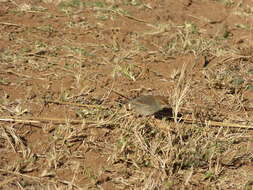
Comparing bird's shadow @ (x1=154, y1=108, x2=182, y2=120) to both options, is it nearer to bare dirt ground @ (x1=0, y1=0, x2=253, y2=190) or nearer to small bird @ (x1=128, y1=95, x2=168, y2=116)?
bare dirt ground @ (x1=0, y1=0, x2=253, y2=190)

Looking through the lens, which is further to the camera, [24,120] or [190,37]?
[190,37]

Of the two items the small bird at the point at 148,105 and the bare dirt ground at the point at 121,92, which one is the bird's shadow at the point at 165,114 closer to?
the bare dirt ground at the point at 121,92

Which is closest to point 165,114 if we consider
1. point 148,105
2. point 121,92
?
point 148,105

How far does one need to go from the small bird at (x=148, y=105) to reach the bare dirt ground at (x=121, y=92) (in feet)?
0.17

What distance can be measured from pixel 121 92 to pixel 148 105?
54 centimetres

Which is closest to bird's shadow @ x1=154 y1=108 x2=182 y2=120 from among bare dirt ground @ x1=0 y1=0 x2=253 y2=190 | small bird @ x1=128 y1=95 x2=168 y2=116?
bare dirt ground @ x1=0 y1=0 x2=253 y2=190

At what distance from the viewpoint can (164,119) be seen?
3.27m

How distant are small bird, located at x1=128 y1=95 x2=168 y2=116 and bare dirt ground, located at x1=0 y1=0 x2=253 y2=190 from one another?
5 centimetres

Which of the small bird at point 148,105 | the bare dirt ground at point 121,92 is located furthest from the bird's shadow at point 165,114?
the small bird at point 148,105

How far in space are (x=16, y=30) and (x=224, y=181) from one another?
246cm

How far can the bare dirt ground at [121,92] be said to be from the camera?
2.92 m

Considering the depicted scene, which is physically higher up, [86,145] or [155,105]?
[155,105]

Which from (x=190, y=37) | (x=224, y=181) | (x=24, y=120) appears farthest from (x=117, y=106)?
(x=190, y=37)

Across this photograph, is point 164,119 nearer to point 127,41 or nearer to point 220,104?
point 220,104
